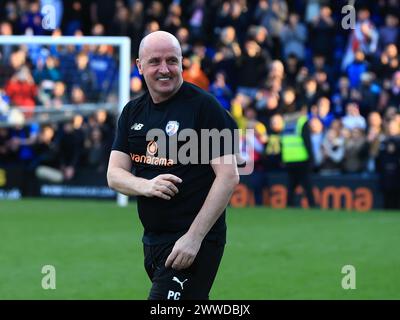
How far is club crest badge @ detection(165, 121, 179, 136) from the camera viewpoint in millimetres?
5555

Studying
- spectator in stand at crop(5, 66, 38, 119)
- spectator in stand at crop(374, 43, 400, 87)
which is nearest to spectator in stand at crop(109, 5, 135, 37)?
spectator in stand at crop(5, 66, 38, 119)

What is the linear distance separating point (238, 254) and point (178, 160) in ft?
24.3

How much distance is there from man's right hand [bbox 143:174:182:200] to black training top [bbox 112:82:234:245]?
0.10 meters

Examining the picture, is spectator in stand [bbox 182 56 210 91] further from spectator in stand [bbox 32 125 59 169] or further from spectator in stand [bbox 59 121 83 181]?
spectator in stand [bbox 32 125 59 169]

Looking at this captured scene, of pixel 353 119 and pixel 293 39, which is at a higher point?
pixel 293 39

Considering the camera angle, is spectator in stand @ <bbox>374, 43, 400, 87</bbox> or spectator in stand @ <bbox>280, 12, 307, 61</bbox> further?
spectator in stand @ <bbox>280, 12, 307, 61</bbox>

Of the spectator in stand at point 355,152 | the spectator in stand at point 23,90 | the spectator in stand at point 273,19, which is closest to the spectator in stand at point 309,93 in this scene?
the spectator in stand at point 355,152

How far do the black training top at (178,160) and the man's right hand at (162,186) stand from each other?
10 centimetres

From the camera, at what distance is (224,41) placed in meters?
23.8

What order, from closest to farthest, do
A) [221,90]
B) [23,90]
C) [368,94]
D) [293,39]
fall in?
[368,94]
[221,90]
[23,90]
[293,39]

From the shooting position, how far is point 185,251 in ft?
17.7

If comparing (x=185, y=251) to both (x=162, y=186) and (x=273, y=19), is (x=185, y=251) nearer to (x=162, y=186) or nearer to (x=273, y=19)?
(x=162, y=186)

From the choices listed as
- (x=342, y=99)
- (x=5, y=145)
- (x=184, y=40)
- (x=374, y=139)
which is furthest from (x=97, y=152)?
(x=374, y=139)

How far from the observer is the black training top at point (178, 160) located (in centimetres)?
553
